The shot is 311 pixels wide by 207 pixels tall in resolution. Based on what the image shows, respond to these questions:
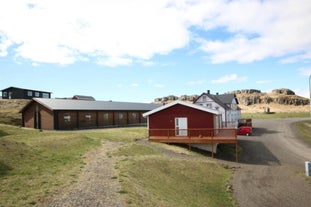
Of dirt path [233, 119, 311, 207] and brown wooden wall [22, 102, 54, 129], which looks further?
brown wooden wall [22, 102, 54, 129]

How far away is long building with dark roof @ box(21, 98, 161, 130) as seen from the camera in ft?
129

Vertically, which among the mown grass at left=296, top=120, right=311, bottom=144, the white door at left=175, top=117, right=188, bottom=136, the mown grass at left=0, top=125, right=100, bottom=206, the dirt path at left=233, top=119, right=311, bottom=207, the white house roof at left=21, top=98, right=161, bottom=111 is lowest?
the dirt path at left=233, top=119, right=311, bottom=207

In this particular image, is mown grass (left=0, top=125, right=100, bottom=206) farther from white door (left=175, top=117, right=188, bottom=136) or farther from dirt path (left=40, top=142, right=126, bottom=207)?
white door (left=175, top=117, right=188, bottom=136)

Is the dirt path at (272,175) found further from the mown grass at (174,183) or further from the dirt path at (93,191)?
the dirt path at (93,191)

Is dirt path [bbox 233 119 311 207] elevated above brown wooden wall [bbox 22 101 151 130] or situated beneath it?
situated beneath

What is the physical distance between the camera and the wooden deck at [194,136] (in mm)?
26000

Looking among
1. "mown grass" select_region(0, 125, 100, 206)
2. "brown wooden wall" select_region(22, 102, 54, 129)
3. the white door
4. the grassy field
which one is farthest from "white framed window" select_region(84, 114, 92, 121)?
"mown grass" select_region(0, 125, 100, 206)

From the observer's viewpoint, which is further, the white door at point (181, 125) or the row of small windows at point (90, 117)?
the row of small windows at point (90, 117)

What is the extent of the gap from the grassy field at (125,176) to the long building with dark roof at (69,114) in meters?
17.9

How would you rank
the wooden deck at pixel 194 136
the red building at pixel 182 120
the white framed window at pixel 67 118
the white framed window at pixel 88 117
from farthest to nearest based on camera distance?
the white framed window at pixel 88 117, the white framed window at pixel 67 118, the red building at pixel 182 120, the wooden deck at pixel 194 136

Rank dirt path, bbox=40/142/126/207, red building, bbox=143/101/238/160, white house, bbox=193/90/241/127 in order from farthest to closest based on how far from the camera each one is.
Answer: white house, bbox=193/90/241/127
red building, bbox=143/101/238/160
dirt path, bbox=40/142/126/207

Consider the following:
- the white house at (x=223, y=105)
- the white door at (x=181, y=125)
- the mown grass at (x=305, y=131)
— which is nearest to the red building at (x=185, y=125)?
the white door at (x=181, y=125)

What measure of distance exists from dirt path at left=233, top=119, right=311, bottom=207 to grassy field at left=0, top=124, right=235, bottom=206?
3.93 ft

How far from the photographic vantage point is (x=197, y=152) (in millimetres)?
26828
